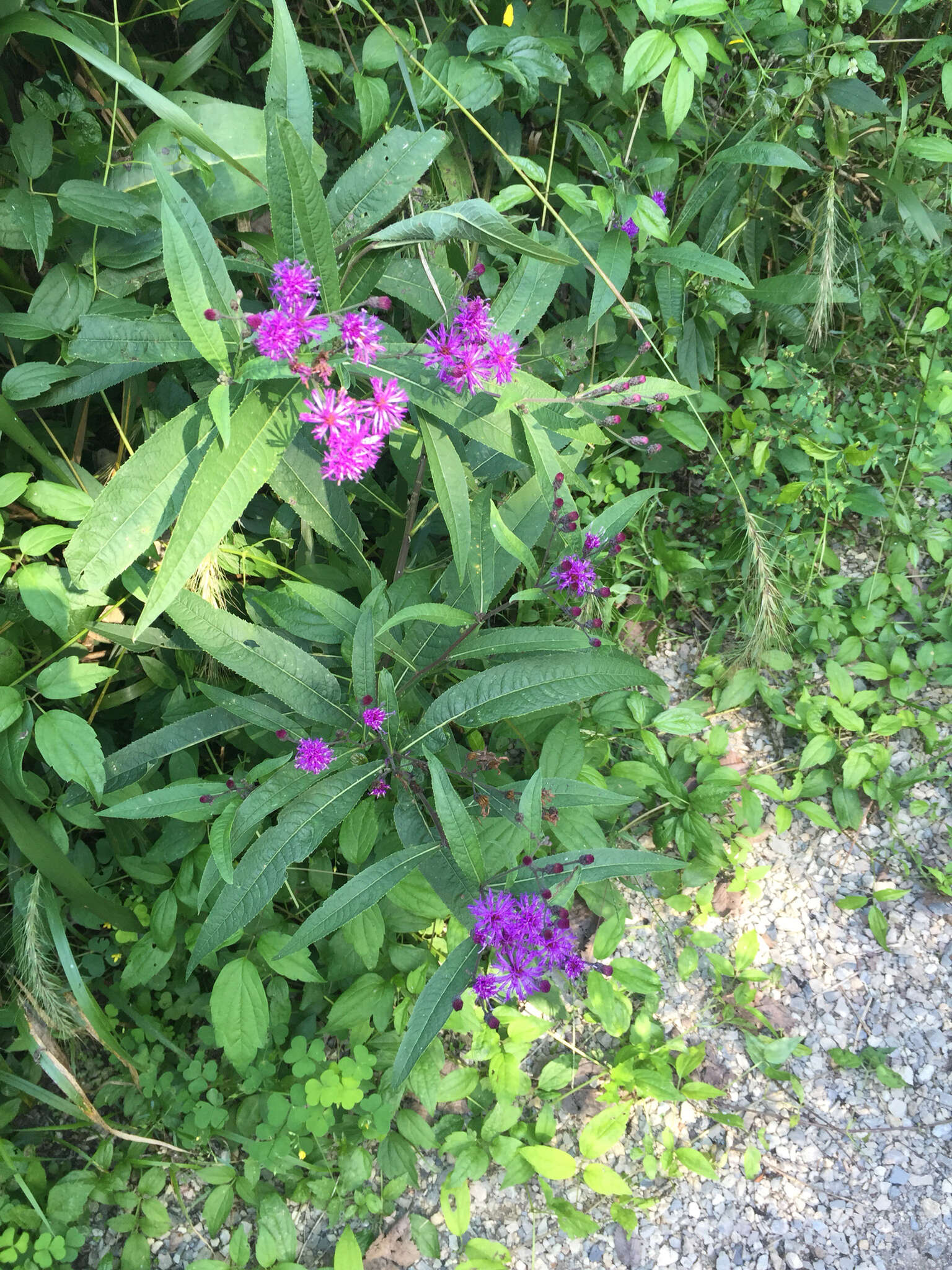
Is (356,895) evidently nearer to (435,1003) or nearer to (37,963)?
(435,1003)

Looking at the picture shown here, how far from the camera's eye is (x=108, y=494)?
1.33 meters

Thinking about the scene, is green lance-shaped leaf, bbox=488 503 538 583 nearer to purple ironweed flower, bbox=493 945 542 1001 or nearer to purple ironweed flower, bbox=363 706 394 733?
purple ironweed flower, bbox=363 706 394 733

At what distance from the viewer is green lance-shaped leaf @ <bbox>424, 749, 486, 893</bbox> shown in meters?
1.39

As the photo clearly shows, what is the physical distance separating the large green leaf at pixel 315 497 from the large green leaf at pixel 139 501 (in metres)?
0.27

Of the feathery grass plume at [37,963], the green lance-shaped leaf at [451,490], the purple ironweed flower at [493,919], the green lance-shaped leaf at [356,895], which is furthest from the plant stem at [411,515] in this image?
the feathery grass plume at [37,963]

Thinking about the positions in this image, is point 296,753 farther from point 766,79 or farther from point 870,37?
point 870,37

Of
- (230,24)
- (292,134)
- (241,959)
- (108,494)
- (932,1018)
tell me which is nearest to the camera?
(292,134)

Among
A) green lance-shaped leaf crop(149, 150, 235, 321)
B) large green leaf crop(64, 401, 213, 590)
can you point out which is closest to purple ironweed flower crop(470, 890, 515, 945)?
large green leaf crop(64, 401, 213, 590)

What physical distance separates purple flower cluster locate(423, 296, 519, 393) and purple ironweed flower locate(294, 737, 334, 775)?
0.73 m

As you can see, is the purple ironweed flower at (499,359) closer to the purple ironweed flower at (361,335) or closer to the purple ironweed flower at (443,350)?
the purple ironweed flower at (443,350)

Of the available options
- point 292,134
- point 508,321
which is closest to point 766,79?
point 508,321

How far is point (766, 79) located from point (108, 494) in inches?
81.8

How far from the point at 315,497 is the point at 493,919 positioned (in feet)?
3.04


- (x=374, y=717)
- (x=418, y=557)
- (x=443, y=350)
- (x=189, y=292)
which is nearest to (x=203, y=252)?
(x=189, y=292)
